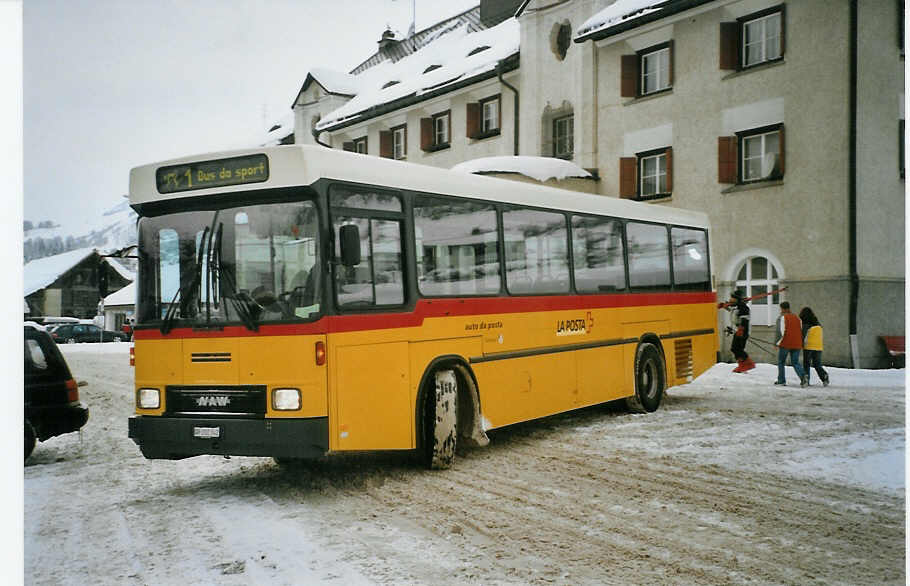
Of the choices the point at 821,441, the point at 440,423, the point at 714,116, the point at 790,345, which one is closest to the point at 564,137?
the point at 714,116

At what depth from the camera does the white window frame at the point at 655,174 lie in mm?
17438

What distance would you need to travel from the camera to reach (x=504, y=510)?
5680 millimetres

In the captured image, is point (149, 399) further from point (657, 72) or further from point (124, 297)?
point (657, 72)

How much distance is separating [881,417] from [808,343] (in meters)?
3.52

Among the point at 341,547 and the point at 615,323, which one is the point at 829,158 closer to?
the point at 615,323

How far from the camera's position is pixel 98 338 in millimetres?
6215

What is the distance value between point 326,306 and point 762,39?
11.2 meters

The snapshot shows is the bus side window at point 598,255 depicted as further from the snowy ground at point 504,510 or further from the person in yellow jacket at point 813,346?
the person in yellow jacket at point 813,346

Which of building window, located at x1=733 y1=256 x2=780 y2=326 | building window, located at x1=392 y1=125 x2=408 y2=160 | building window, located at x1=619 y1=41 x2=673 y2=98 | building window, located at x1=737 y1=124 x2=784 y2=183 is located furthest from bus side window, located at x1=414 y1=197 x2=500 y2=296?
building window, located at x1=619 y1=41 x2=673 y2=98

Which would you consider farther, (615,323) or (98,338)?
(615,323)

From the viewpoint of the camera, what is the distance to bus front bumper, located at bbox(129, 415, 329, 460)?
5785 millimetres

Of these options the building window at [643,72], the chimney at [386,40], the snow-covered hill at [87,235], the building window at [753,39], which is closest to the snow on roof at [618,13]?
the building window at [643,72]

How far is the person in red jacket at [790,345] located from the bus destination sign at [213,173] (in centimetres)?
826
